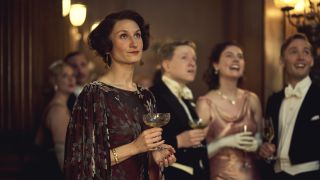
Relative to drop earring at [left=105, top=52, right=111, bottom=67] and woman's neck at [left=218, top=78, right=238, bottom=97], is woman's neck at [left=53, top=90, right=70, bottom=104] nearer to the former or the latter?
woman's neck at [left=218, top=78, right=238, bottom=97]

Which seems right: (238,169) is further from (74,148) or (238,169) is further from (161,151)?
(74,148)

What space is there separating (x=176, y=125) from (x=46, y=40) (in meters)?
2.87

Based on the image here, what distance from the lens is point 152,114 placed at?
2.77 meters

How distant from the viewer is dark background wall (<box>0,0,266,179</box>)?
5887 mm

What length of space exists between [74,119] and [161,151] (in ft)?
1.68

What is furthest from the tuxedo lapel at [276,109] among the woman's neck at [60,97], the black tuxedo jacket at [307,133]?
the woman's neck at [60,97]

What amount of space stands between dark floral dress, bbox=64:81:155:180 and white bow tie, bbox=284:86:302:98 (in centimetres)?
159

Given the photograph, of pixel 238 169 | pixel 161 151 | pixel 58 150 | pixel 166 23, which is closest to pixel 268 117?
pixel 238 169

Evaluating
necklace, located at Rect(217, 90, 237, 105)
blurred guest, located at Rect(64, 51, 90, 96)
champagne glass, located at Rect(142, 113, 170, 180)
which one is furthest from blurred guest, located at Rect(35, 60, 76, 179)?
champagne glass, located at Rect(142, 113, 170, 180)

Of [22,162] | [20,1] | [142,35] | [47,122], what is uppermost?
[20,1]

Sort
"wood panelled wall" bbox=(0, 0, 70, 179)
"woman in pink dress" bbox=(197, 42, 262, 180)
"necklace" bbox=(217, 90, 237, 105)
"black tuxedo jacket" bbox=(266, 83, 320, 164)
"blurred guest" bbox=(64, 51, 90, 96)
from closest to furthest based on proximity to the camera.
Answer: "black tuxedo jacket" bbox=(266, 83, 320, 164) < "woman in pink dress" bbox=(197, 42, 262, 180) < "necklace" bbox=(217, 90, 237, 105) < "blurred guest" bbox=(64, 51, 90, 96) < "wood panelled wall" bbox=(0, 0, 70, 179)

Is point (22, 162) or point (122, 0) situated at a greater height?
point (122, 0)

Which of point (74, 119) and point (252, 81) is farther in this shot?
point (252, 81)

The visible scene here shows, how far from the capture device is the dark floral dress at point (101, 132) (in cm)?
270
